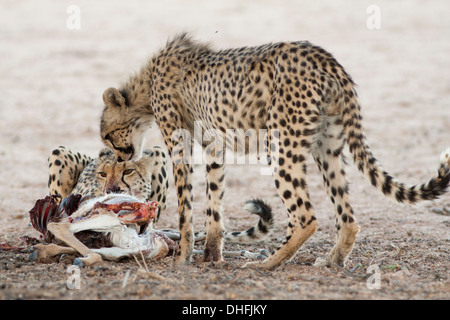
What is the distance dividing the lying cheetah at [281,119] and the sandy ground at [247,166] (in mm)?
388

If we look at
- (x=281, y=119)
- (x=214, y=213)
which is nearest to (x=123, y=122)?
(x=214, y=213)

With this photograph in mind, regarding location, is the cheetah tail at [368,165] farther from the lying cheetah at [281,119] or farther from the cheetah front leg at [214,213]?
the cheetah front leg at [214,213]

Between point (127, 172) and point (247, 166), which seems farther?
point (247, 166)

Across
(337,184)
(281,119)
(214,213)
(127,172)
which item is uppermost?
(281,119)

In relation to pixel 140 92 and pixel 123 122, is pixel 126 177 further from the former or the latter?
pixel 140 92

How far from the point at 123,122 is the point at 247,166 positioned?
12.2ft

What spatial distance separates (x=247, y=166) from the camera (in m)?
9.51

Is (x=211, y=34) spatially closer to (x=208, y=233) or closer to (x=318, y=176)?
(x=318, y=176)

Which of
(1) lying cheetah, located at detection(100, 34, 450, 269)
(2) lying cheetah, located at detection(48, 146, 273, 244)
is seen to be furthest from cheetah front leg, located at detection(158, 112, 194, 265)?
(2) lying cheetah, located at detection(48, 146, 273, 244)

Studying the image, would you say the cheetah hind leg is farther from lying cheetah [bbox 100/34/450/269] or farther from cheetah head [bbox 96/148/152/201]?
cheetah head [bbox 96/148/152/201]

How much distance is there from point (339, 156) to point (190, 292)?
1636mm

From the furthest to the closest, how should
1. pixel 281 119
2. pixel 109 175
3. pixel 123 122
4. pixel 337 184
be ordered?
pixel 123 122 < pixel 109 175 < pixel 337 184 < pixel 281 119

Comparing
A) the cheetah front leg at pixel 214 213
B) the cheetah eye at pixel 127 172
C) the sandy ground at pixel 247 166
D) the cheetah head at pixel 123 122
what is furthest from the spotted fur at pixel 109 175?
the cheetah front leg at pixel 214 213

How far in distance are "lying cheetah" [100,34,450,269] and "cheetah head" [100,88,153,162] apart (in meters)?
0.38
